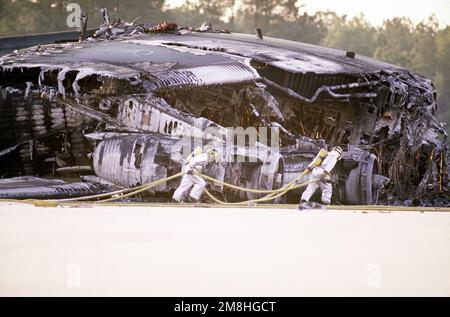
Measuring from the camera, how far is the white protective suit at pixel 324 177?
11.2m

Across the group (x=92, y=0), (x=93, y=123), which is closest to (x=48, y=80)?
(x=93, y=123)

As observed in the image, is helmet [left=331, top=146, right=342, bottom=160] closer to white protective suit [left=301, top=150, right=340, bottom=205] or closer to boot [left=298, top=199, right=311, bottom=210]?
white protective suit [left=301, top=150, right=340, bottom=205]

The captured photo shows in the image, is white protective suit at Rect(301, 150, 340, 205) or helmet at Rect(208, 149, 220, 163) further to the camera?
white protective suit at Rect(301, 150, 340, 205)

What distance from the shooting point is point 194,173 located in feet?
36.2

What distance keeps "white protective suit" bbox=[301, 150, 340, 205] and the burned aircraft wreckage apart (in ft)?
0.38

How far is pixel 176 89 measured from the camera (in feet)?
36.1

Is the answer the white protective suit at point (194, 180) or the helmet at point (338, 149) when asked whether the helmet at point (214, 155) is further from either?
the helmet at point (338, 149)

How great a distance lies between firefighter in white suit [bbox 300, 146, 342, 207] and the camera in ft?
36.8

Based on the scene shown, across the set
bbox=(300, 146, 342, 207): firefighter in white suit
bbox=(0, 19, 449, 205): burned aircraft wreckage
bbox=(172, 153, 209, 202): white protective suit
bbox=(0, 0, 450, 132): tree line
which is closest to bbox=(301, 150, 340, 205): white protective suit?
bbox=(300, 146, 342, 207): firefighter in white suit

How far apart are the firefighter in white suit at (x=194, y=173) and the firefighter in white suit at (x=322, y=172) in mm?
1238

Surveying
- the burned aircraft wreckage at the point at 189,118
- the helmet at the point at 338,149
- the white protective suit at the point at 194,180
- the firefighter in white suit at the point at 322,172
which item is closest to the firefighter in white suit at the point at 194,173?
the white protective suit at the point at 194,180
